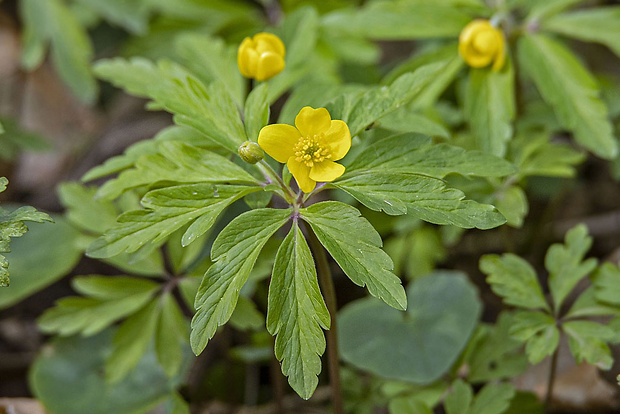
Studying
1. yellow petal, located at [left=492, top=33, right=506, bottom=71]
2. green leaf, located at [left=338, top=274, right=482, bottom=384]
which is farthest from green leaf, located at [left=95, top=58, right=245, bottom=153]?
yellow petal, located at [left=492, top=33, right=506, bottom=71]

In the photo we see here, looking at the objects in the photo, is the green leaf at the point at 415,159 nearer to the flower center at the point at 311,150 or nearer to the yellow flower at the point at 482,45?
the flower center at the point at 311,150

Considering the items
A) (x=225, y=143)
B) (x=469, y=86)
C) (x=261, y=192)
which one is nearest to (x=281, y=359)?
(x=261, y=192)

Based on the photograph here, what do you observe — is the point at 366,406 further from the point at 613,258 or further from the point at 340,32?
the point at 340,32

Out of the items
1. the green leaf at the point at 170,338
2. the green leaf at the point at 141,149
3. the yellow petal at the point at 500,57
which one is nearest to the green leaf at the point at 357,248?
the green leaf at the point at 141,149

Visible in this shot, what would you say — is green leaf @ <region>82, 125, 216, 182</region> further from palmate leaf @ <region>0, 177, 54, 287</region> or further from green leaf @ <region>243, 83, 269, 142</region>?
palmate leaf @ <region>0, 177, 54, 287</region>

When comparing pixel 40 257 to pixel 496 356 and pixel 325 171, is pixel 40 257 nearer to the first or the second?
pixel 325 171

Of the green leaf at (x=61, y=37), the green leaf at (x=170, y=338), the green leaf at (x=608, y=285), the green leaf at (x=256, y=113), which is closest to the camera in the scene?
the green leaf at (x=256, y=113)
